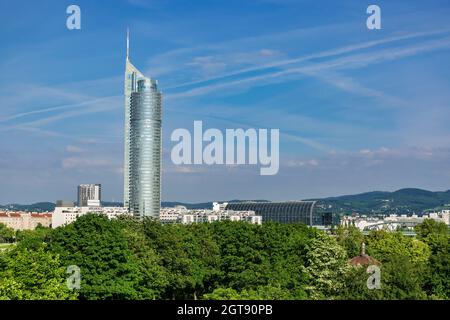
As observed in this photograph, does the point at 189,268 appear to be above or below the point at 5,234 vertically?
below

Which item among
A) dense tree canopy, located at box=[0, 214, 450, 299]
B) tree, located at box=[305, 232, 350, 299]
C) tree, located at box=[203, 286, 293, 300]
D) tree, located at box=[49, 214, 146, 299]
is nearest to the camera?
tree, located at box=[203, 286, 293, 300]

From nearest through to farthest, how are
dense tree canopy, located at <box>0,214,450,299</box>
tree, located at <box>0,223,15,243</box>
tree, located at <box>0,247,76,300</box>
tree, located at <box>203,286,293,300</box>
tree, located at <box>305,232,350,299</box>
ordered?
tree, located at <box>203,286,293,300</box> < tree, located at <box>0,247,76,300</box> < dense tree canopy, located at <box>0,214,450,299</box> < tree, located at <box>305,232,350,299</box> < tree, located at <box>0,223,15,243</box>

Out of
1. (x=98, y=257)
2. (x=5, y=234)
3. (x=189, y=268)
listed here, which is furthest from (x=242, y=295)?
(x=5, y=234)

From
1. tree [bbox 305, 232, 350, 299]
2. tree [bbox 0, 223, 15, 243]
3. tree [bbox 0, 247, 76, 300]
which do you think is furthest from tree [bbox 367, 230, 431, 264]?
tree [bbox 0, 223, 15, 243]

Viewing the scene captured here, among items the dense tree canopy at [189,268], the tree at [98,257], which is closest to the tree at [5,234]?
the dense tree canopy at [189,268]

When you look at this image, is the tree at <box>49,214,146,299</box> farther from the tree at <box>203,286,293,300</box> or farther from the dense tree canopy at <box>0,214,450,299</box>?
the tree at <box>203,286,293,300</box>

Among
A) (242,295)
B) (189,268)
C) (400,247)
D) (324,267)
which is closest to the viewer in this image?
(242,295)

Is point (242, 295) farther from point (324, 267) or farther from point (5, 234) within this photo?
point (5, 234)

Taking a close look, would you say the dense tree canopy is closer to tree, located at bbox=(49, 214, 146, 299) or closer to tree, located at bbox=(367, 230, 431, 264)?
tree, located at bbox=(49, 214, 146, 299)

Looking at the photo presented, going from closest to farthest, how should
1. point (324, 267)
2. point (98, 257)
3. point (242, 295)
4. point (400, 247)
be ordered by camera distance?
1. point (242, 295)
2. point (98, 257)
3. point (324, 267)
4. point (400, 247)

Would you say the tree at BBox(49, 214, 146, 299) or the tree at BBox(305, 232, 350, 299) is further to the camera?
the tree at BBox(305, 232, 350, 299)
